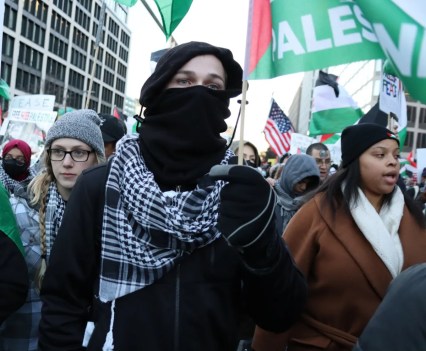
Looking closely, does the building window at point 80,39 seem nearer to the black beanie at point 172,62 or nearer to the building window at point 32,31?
the building window at point 32,31

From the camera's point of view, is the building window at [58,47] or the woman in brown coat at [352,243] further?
the building window at [58,47]

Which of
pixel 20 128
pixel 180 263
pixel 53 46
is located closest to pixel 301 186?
pixel 180 263

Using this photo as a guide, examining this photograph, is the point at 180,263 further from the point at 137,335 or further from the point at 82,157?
the point at 82,157

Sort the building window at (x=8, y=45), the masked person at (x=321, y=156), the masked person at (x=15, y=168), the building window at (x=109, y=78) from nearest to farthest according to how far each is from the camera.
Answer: the masked person at (x=15, y=168)
the masked person at (x=321, y=156)
the building window at (x=8, y=45)
the building window at (x=109, y=78)

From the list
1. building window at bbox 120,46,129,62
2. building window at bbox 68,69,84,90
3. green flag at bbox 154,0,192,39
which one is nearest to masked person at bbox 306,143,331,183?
green flag at bbox 154,0,192,39

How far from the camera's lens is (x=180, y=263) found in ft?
5.43

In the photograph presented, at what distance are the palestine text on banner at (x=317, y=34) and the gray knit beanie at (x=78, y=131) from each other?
0.93 meters

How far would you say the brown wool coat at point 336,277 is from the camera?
2.31m

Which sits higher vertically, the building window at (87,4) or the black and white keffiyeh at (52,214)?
the building window at (87,4)

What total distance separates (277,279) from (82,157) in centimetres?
145

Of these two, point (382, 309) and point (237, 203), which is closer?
point (382, 309)

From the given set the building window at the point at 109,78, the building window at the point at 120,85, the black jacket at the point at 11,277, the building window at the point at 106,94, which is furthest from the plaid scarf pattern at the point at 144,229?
the building window at the point at 120,85

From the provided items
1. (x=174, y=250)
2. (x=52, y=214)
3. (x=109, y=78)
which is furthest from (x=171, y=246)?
(x=109, y=78)

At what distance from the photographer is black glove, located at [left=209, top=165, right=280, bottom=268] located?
1.50 m
